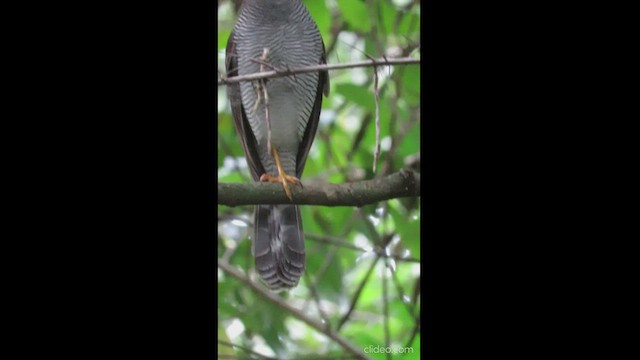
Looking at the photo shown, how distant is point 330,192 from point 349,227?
0.14 metres

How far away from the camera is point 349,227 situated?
1961 mm

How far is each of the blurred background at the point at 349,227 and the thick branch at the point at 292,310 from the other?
11 mm

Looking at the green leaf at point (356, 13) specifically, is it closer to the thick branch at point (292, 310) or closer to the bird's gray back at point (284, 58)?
the bird's gray back at point (284, 58)

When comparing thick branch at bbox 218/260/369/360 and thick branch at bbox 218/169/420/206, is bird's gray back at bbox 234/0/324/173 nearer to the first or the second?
thick branch at bbox 218/169/420/206

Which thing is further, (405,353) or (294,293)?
(294,293)

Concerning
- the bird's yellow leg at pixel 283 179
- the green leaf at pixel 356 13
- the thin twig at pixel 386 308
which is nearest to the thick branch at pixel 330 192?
the bird's yellow leg at pixel 283 179

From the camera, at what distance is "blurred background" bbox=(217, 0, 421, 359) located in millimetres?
1763

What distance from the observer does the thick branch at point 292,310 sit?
1.78 metres

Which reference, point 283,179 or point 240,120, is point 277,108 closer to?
point 240,120

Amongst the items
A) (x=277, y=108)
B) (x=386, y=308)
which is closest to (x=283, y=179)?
(x=277, y=108)
